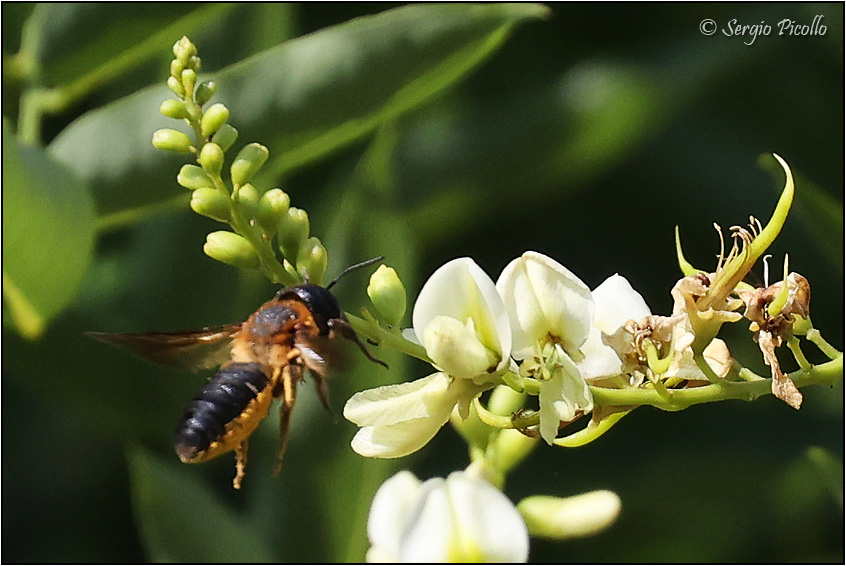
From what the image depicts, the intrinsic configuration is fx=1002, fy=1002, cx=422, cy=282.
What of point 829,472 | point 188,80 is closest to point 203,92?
point 188,80

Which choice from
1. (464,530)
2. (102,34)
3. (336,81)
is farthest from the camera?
(102,34)

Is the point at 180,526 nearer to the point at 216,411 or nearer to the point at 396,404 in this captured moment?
the point at 216,411

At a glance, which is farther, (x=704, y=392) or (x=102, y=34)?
(x=102, y=34)

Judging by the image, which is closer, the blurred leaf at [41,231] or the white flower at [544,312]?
the white flower at [544,312]

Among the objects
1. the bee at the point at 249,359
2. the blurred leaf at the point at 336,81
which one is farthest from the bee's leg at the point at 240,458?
the blurred leaf at the point at 336,81

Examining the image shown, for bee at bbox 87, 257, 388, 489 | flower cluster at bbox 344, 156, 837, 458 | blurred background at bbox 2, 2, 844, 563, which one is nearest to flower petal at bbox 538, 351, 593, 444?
flower cluster at bbox 344, 156, 837, 458

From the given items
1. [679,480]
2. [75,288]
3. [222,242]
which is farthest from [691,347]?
[75,288]

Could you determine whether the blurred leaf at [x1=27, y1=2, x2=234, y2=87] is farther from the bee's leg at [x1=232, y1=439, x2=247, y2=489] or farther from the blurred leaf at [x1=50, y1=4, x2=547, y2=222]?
the bee's leg at [x1=232, y1=439, x2=247, y2=489]

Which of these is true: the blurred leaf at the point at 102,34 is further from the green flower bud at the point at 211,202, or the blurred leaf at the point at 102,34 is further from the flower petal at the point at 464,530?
the flower petal at the point at 464,530
